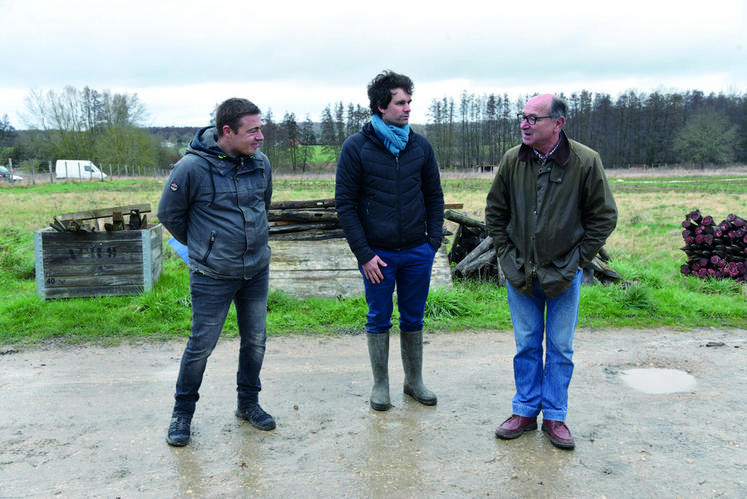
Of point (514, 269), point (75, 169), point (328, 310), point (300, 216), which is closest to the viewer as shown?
point (514, 269)

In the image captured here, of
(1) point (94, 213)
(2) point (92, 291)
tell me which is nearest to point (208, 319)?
(2) point (92, 291)

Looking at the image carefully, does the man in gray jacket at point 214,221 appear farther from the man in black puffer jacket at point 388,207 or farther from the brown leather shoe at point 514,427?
the brown leather shoe at point 514,427

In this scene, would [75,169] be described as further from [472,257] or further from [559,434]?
[559,434]

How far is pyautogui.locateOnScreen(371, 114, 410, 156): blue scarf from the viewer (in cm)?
381

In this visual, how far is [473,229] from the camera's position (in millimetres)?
8977

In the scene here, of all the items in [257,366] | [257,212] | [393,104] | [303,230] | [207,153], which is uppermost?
[393,104]

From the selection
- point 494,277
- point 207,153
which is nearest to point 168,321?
point 207,153

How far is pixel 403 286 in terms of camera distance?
4059mm

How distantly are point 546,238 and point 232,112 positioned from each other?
6.98 ft

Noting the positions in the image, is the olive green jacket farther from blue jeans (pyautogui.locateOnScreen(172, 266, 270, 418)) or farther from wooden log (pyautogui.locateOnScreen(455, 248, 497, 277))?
wooden log (pyautogui.locateOnScreen(455, 248, 497, 277))

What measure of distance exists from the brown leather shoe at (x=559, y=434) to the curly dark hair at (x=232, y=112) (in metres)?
2.78

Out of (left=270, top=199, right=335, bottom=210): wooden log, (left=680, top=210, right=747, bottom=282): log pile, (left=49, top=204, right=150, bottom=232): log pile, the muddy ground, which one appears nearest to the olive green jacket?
the muddy ground

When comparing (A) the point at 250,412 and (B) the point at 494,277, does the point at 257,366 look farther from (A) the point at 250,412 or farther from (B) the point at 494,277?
(B) the point at 494,277

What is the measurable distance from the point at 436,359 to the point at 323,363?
106cm
